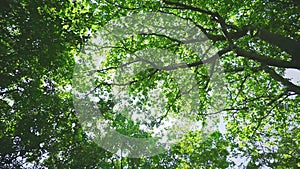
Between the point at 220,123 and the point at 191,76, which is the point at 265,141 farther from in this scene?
the point at 191,76

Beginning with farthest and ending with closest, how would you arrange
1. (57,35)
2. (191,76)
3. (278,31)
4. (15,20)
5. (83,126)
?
(191,76) → (83,126) → (278,31) → (57,35) → (15,20)

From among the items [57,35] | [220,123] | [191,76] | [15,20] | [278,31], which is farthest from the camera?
[220,123]

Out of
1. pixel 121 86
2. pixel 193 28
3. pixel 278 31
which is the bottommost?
pixel 278 31

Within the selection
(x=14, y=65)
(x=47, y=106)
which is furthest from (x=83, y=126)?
(x=14, y=65)

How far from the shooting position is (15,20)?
9625 millimetres

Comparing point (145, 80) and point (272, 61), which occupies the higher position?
point (145, 80)

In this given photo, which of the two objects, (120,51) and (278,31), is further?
(120,51)

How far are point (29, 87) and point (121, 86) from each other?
5.86 m

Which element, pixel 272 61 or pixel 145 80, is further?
pixel 145 80

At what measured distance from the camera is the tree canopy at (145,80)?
10.5m

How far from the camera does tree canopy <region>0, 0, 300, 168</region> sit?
34.4 feet

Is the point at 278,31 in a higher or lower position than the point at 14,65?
higher

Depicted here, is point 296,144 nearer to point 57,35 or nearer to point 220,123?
point 220,123

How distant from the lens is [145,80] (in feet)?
49.1
